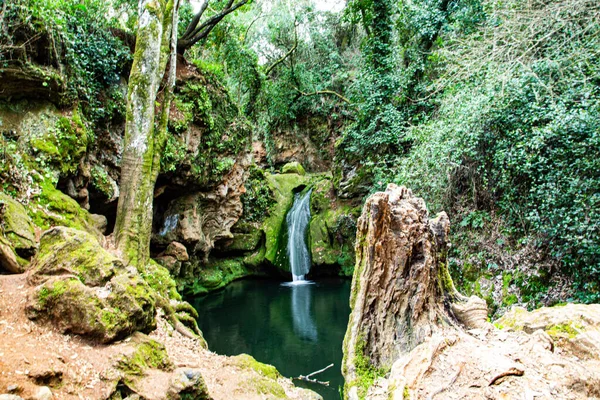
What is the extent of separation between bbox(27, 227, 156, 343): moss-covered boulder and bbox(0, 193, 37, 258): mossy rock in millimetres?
415

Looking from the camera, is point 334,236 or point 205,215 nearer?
point 205,215

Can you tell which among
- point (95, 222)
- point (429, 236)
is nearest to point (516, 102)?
point (429, 236)

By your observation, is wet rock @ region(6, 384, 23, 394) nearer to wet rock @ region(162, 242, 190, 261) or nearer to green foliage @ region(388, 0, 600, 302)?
green foliage @ region(388, 0, 600, 302)

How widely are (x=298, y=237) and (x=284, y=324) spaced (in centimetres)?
603

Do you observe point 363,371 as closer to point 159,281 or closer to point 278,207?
point 159,281

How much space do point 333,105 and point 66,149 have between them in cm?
1549

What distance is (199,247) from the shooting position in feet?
41.9

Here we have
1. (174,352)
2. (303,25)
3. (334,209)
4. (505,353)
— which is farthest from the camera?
(303,25)

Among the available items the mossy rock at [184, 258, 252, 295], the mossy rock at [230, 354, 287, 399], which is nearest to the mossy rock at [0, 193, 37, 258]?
the mossy rock at [230, 354, 287, 399]

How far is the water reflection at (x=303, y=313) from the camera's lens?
9.49 metres

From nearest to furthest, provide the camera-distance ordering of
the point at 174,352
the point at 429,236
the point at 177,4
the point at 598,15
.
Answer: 1. the point at 429,236
2. the point at 174,352
3. the point at 598,15
4. the point at 177,4

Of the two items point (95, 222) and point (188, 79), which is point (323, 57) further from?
point (95, 222)

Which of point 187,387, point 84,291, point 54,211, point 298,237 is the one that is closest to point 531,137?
point 187,387

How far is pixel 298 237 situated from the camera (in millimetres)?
15953
